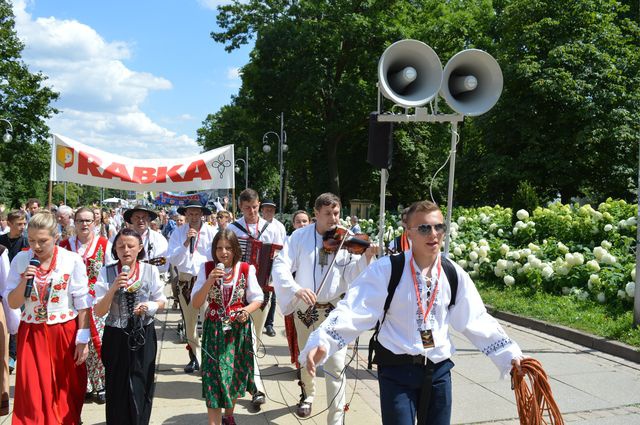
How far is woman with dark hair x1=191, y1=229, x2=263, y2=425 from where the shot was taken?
457cm

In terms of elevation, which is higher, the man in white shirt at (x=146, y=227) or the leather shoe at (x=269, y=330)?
the man in white shirt at (x=146, y=227)

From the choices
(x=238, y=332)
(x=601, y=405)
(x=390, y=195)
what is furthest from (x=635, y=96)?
(x=238, y=332)

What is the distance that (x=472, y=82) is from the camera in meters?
6.16

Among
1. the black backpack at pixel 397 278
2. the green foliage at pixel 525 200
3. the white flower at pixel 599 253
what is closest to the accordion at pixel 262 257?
the black backpack at pixel 397 278

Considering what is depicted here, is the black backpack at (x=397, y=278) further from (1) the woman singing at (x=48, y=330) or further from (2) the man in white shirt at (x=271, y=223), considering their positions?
(2) the man in white shirt at (x=271, y=223)

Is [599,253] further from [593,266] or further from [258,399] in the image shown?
[258,399]

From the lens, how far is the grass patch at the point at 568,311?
785cm

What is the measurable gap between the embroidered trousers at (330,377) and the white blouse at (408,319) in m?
1.14

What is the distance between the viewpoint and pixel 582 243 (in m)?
11.5

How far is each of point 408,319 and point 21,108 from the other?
123 ft

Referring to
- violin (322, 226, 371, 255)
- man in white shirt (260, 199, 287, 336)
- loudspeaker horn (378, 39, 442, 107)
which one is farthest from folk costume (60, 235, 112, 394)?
loudspeaker horn (378, 39, 442, 107)

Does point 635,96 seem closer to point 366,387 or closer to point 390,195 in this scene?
point 390,195

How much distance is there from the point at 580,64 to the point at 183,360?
75.1 feet

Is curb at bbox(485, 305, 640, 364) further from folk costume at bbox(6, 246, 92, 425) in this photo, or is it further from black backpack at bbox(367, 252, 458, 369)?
folk costume at bbox(6, 246, 92, 425)
